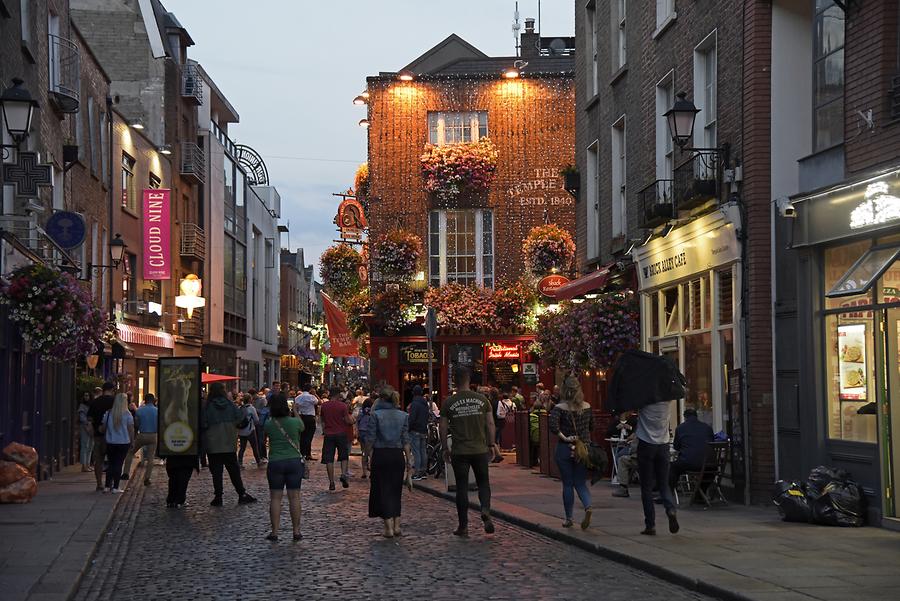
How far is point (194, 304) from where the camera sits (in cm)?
4709

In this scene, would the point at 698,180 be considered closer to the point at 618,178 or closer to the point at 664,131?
the point at 664,131

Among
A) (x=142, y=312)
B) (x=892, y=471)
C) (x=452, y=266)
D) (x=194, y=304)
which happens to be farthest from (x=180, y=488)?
(x=194, y=304)

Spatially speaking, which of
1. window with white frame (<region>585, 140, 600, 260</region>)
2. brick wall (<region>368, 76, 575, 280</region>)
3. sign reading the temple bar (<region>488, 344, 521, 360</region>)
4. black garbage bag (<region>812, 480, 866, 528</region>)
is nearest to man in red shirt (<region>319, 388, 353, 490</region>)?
window with white frame (<region>585, 140, 600, 260</region>)

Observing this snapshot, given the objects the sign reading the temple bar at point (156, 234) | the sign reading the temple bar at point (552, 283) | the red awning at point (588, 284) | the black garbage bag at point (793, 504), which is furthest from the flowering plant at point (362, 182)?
the black garbage bag at point (793, 504)

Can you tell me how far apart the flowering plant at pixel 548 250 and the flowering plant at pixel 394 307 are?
13.7 ft

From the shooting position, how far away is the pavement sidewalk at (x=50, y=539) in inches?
417

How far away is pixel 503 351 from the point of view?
39.1 metres

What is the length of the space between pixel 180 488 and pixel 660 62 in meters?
10.2

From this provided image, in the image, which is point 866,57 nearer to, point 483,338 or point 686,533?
point 686,533

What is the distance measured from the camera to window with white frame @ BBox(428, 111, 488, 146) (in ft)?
127

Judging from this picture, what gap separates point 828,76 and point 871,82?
160 centimetres

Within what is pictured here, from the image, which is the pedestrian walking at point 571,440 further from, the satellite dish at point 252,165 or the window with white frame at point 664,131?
the satellite dish at point 252,165

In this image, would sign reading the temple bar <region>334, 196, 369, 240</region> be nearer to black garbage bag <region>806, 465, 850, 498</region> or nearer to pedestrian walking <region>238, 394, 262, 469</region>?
pedestrian walking <region>238, 394, 262, 469</region>

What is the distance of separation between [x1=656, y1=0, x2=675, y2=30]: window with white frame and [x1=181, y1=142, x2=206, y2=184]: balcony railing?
30262 mm
